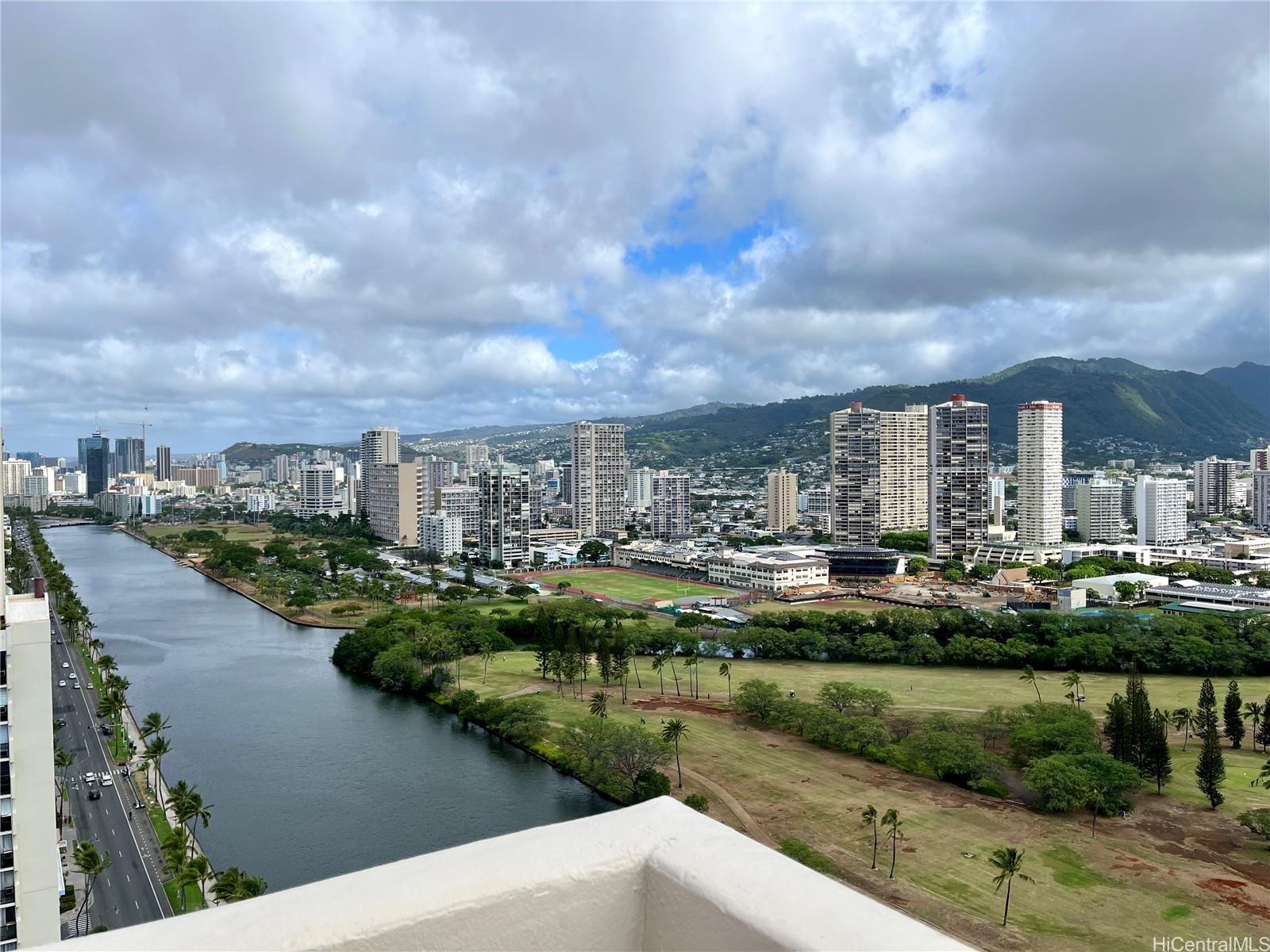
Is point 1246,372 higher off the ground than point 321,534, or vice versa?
point 1246,372

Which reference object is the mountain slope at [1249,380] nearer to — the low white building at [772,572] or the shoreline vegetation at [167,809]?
the low white building at [772,572]

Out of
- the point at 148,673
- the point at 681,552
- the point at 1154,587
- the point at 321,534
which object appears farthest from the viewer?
the point at 321,534

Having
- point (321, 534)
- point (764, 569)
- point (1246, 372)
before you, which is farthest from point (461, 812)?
point (1246, 372)

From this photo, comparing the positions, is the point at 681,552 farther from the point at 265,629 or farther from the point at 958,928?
the point at 958,928

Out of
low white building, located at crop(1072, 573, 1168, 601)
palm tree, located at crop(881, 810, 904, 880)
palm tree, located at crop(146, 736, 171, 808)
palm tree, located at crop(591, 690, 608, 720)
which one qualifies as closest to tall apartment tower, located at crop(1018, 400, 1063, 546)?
low white building, located at crop(1072, 573, 1168, 601)

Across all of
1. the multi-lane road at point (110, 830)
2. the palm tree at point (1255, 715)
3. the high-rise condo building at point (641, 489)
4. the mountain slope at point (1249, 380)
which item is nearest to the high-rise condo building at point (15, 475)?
the high-rise condo building at point (641, 489)

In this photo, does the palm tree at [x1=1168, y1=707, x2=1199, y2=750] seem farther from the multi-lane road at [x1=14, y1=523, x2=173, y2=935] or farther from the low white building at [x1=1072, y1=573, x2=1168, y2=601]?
the multi-lane road at [x1=14, y1=523, x2=173, y2=935]
